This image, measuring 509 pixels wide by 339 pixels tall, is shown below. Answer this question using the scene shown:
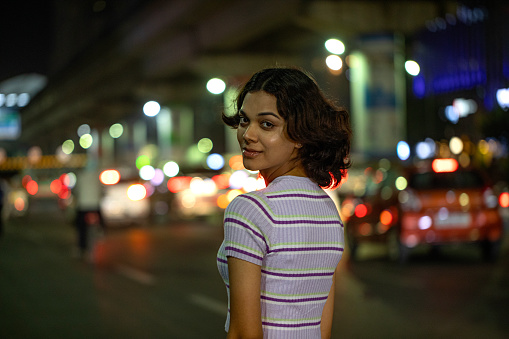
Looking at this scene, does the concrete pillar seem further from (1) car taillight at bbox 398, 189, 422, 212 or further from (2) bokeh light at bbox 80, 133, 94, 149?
(2) bokeh light at bbox 80, 133, 94, 149

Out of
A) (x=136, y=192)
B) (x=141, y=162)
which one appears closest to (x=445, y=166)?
(x=136, y=192)

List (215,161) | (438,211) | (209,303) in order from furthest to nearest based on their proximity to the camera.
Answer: (215,161) → (438,211) → (209,303)

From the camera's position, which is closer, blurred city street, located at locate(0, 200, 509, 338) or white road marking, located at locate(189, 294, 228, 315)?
blurred city street, located at locate(0, 200, 509, 338)

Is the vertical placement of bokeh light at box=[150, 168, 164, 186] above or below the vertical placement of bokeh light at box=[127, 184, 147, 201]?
above

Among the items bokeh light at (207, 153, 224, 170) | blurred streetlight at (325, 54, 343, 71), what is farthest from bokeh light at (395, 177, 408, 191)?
bokeh light at (207, 153, 224, 170)

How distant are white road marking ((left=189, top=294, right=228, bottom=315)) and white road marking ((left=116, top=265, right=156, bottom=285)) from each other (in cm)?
182

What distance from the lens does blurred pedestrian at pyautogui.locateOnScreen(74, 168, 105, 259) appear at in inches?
696

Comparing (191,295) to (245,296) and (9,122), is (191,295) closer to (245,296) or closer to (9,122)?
(245,296)

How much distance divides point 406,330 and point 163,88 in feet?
144

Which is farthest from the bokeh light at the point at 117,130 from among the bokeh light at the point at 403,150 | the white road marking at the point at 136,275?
the white road marking at the point at 136,275

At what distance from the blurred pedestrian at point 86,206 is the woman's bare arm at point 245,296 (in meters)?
15.6

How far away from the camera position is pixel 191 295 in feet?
36.4

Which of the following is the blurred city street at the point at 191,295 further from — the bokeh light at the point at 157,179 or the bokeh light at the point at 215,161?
the bokeh light at the point at 215,161

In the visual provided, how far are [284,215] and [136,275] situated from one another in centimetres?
1143
